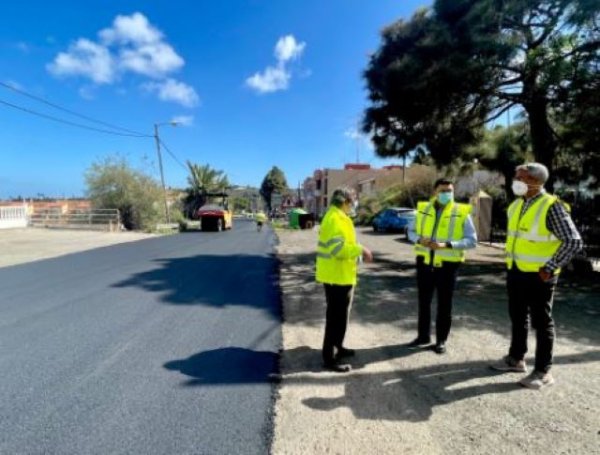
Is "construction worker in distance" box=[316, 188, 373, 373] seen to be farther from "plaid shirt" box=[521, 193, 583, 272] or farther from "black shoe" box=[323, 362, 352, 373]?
"plaid shirt" box=[521, 193, 583, 272]

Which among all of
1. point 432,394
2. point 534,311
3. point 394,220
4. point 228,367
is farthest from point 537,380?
point 394,220

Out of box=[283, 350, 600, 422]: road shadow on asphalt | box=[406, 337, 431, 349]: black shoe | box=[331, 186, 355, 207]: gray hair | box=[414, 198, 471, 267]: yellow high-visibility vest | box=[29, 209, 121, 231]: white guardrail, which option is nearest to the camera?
box=[283, 350, 600, 422]: road shadow on asphalt

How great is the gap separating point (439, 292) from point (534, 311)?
3.28 ft

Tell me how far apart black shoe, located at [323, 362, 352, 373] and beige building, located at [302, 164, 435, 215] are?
29.9m

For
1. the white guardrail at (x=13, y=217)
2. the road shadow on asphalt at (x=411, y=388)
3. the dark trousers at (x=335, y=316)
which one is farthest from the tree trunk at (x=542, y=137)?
the white guardrail at (x=13, y=217)

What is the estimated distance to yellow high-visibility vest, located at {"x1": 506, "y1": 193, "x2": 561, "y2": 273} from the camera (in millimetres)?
3762

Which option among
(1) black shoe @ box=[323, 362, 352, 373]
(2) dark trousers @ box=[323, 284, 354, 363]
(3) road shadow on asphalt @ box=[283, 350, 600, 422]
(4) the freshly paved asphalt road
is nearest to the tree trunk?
(4) the freshly paved asphalt road

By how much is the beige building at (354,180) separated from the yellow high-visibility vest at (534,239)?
2941 cm

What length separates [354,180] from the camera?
63.7m

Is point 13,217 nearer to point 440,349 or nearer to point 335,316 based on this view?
point 335,316

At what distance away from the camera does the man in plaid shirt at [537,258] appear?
365 cm

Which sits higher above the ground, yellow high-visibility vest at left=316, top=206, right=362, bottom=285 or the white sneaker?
yellow high-visibility vest at left=316, top=206, right=362, bottom=285

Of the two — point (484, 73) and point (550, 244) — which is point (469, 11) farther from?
point (550, 244)

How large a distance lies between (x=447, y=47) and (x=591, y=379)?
7.43m
